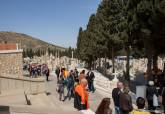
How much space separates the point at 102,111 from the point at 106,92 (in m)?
18.9

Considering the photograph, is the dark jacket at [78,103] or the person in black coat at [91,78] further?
the person in black coat at [91,78]

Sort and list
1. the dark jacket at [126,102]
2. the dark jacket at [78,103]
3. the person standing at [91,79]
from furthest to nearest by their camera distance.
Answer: the person standing at [91,79]
the dark jacket at [126,102]
the dark jacket at [78,103]

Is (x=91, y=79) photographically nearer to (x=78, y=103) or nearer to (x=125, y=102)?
(x=125, y=102)

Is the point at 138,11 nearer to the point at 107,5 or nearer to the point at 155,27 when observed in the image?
the point at 155,27

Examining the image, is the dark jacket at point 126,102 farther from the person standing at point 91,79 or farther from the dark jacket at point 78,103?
the person standing at point 91,79

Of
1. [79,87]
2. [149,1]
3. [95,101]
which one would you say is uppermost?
[149,1]

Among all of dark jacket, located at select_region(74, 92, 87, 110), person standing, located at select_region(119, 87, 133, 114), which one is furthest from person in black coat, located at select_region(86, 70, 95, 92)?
dark jacket, located at select_region(74, 92, 87, 110)

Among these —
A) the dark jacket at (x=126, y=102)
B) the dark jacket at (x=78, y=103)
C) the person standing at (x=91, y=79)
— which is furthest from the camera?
the person standing at (x=91, y=79)

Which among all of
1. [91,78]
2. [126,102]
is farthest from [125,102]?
[91,78]

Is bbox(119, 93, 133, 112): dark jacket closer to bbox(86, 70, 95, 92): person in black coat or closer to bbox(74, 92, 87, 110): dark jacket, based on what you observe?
bbox(74, 92, 87, 110): dark jacket

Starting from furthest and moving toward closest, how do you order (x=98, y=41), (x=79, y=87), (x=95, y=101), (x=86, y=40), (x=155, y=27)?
(x=86, y=40), (x=98, y=41), (x=155, y=27), (x=95, y=101), (x=79, y=87)

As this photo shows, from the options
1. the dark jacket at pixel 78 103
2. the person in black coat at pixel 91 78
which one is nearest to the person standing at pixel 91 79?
the person in black coat at pixel 91 78

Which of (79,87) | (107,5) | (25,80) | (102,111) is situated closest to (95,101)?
(25,80)

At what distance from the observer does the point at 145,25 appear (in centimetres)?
2658
